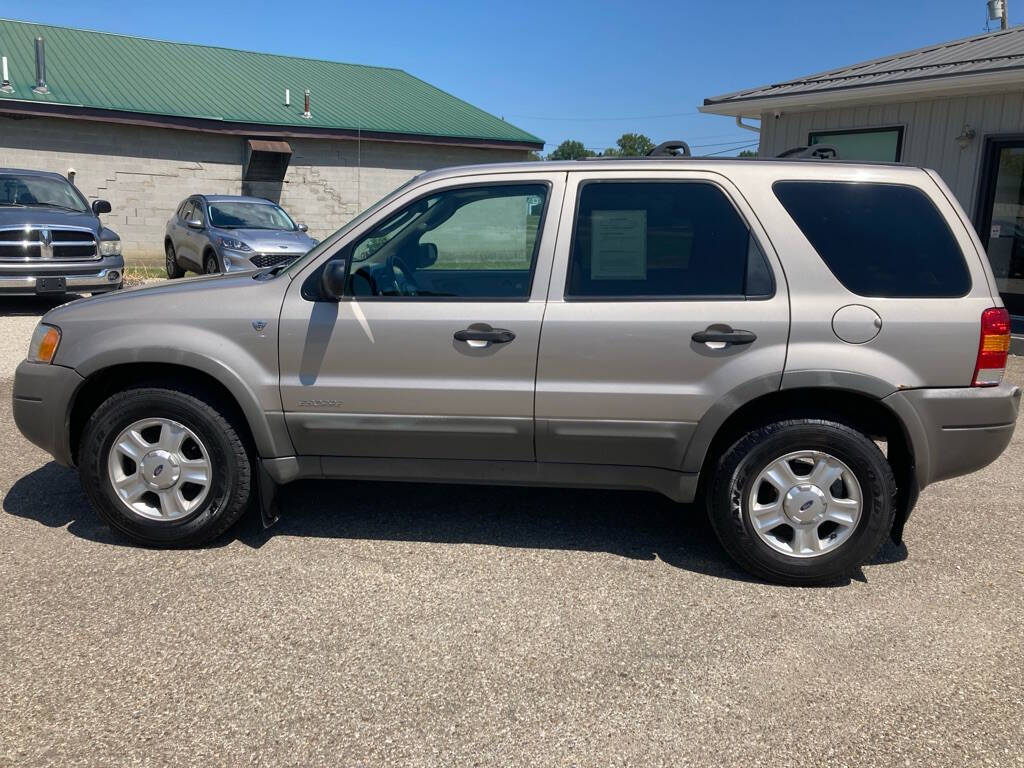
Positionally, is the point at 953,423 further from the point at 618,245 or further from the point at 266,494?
the point at 266,494

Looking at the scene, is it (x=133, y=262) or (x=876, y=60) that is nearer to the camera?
(x=876, y=60)

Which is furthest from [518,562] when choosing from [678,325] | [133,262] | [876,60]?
[133,262]

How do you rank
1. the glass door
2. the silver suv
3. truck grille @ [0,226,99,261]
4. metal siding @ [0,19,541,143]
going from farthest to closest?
metal siding @ [0,19,541,143] < the silver suv < truck grille @ [0,226,99,261] < the glass door

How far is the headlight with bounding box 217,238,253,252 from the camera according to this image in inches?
514

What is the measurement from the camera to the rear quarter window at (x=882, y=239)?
3.80 metres

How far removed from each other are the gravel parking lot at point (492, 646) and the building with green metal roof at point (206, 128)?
52.2 ft

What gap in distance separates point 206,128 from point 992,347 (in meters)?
18.7

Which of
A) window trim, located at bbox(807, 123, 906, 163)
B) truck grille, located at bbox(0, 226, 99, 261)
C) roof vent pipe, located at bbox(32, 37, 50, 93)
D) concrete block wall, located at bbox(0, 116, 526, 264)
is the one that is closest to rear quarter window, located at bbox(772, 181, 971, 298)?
window trim, located at bbox(807, 123, 906, 163)

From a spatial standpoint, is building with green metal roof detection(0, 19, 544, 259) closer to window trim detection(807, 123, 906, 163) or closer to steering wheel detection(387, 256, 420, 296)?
window trim detection(807, 123, 906, 163)

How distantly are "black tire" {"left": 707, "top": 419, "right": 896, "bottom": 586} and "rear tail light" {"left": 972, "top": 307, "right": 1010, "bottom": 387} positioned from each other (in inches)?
21.7

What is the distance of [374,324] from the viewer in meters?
3.97

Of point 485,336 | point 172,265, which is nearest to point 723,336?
point 485,336

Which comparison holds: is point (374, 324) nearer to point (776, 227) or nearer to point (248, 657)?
point (248, 657)

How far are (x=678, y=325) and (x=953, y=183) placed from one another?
29.6 feet
